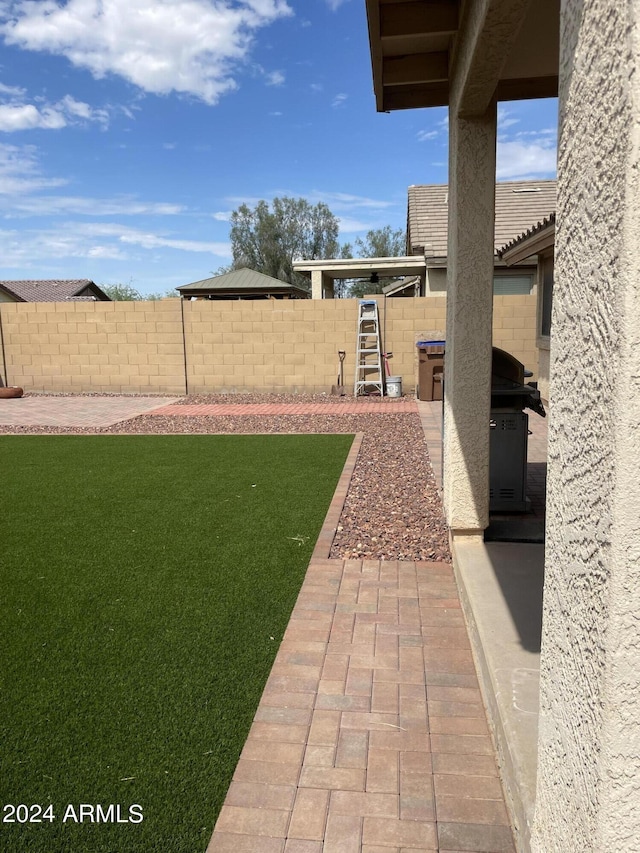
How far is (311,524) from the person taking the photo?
5.76 metres

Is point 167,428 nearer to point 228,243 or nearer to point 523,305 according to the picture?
point 523,305

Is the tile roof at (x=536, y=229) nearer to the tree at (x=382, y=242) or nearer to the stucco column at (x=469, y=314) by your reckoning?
the stucco column at (x=469, y=314)

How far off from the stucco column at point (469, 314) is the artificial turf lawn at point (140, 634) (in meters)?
1.39

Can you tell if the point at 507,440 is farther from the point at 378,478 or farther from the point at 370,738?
the point at 370,738

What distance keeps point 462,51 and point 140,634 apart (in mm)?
4156

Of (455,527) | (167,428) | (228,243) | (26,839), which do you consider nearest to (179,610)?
(26,839)

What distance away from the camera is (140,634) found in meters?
3.76

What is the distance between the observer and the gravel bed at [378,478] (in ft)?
17.1

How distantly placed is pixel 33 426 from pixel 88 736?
33.3ft

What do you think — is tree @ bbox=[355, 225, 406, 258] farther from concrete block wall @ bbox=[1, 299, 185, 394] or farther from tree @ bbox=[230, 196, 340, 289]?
concrete block wall @ bbox=[1, 299, 185, 394]

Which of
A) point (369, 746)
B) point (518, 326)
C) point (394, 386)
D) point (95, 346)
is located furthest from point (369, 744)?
point (95, 346)

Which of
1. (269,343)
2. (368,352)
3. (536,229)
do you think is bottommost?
(368,352)

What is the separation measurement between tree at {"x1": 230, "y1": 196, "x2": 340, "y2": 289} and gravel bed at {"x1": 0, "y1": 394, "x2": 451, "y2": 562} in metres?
38.7

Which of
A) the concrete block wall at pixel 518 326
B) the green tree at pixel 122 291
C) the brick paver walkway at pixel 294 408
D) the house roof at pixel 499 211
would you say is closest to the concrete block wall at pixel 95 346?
the brick paver walkway at pixel 294 408
